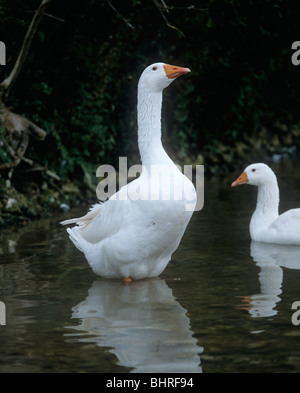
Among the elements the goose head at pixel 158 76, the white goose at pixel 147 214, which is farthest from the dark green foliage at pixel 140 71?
the white goose at pixel 147 214

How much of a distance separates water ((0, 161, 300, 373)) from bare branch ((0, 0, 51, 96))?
2.77 m

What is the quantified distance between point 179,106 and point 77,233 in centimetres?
915

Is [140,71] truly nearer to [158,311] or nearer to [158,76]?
[158,76]

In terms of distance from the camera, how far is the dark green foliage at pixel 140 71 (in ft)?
41.1

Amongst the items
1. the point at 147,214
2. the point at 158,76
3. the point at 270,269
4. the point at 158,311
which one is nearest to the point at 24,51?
the point at 158,76

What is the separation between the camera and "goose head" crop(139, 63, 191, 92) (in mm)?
7641

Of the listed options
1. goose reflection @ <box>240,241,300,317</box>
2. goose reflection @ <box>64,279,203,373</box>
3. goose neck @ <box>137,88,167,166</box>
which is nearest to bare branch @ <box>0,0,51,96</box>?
goose neck @ <box>137,88,167,166</box>

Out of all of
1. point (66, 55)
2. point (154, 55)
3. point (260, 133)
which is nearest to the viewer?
point (66, 55)

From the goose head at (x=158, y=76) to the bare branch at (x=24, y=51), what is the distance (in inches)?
158

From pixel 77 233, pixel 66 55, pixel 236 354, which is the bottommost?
pixel 236 354

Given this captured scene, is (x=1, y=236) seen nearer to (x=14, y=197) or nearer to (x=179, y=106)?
(x=14, y=197)

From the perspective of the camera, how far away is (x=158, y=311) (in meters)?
6.52

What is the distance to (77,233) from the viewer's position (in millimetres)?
8180

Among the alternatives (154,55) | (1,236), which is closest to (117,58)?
(154,55)
